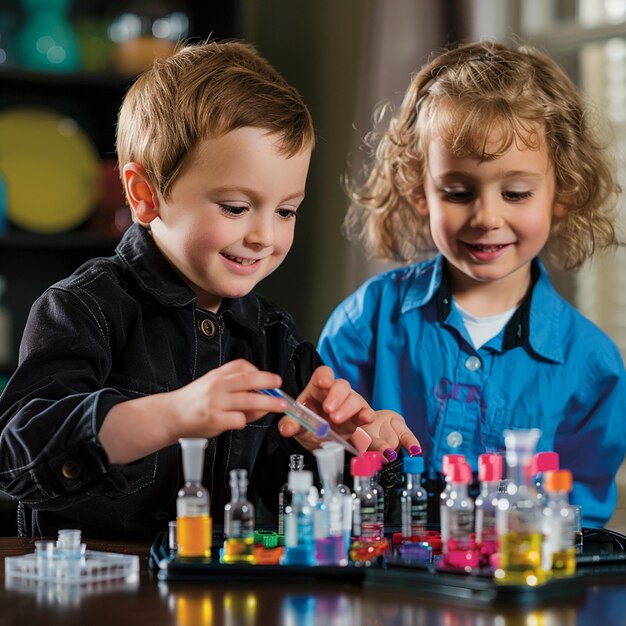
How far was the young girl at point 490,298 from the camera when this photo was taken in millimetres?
2020

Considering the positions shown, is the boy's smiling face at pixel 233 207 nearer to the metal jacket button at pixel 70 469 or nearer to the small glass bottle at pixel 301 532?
the metal jacket button at pixel 70 469

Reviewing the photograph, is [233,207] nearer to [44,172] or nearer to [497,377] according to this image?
[497,377]

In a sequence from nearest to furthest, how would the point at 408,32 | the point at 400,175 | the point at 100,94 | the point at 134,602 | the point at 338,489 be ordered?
the point at 134,602 → the point at 338,489 → the point at 400,175 → the point at 408,32 → the point at 100,94

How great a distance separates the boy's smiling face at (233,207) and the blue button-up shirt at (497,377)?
1.80ft

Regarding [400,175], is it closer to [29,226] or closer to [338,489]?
[338,489]

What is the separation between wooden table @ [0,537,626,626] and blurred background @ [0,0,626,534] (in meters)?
2.23

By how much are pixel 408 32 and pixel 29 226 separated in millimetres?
1423

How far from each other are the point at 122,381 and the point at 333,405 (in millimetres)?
356

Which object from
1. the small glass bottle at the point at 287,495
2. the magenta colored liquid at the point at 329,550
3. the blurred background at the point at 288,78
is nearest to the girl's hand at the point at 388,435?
the small glass bottle at the point at 287,495

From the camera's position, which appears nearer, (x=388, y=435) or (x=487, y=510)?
(x=487, y=510)

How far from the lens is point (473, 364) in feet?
6.98

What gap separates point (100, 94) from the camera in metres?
4.05

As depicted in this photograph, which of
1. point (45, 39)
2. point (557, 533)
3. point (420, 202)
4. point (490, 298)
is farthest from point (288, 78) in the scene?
point (557, 533)

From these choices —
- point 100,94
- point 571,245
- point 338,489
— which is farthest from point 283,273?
point 338,489
